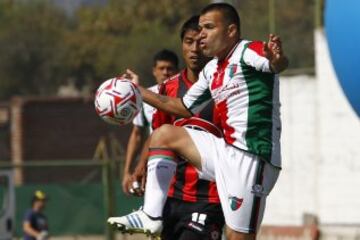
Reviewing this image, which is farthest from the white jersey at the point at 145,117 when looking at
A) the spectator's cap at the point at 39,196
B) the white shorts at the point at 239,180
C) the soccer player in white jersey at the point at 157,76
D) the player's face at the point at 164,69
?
the spectator's cap at the point at 39,196

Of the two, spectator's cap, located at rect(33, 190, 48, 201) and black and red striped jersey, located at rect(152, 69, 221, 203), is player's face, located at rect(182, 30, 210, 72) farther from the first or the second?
spectator's cap, located at rect(33, 190, 48, 201)

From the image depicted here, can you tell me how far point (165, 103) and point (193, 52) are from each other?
2.49 feet

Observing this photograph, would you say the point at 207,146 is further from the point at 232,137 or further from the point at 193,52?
the point at 193,52

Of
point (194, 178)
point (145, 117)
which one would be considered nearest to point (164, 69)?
point (145, 117)

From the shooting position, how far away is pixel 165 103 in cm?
1022

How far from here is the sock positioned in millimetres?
10117

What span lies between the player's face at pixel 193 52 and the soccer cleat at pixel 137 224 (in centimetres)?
131

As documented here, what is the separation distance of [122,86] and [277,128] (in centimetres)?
115

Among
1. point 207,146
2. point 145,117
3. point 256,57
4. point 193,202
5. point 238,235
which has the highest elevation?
point 256,57

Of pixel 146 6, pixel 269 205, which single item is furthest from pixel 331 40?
pixel 146 6

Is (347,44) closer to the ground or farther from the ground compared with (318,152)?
farther from the ground

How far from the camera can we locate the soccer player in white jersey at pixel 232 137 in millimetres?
9750

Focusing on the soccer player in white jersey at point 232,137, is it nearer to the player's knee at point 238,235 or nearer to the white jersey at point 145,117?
the player's knee at point 238,235

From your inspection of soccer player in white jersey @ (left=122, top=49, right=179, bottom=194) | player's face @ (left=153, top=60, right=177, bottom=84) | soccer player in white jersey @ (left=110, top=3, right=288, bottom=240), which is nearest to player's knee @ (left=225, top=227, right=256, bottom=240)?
soccer player in white jersey @ (left=110, top=3, right=288, bottom=240)
